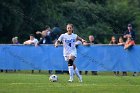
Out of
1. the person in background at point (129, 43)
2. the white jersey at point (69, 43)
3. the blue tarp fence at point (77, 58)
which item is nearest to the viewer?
the white jersey at point (69, 43)

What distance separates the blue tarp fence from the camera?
91.5ft

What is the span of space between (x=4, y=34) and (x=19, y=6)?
114 inches

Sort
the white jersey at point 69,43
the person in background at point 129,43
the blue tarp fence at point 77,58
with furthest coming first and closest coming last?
the blue tarp fence at point 77,58 < the person in background at point 129,43 < the white jersey at point 69,43

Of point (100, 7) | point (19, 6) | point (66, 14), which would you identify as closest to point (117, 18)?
point (100, 7)

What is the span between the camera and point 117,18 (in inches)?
2579

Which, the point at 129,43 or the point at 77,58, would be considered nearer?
the point at 129,43

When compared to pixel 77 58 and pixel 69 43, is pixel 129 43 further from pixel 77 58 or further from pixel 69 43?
pixel 69 43

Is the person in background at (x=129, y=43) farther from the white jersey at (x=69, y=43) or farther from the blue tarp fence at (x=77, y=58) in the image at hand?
the white jersey at (x=69, y=43)

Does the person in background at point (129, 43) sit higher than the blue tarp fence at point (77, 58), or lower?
higher

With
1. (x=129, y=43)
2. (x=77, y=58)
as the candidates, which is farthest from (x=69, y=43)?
(x=77, y=58)

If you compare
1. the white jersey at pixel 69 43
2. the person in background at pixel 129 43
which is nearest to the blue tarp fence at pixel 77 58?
the person in background at pixel 129 43

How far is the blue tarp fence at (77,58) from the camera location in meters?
27.9

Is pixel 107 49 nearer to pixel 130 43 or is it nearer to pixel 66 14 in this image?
pixel 130 43

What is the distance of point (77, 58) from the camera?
28.5 meters
